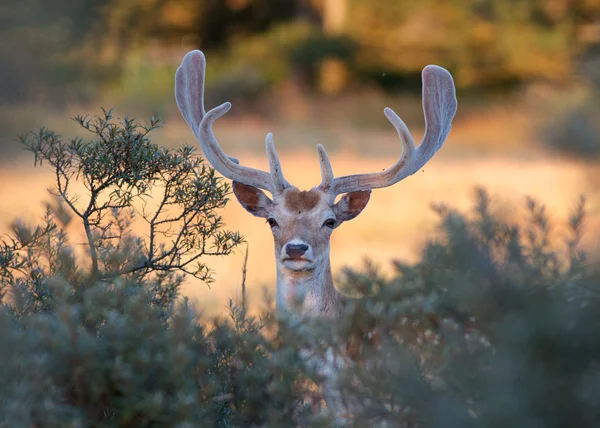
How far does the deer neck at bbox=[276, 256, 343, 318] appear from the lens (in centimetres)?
593

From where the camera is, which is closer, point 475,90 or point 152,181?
point 152,181

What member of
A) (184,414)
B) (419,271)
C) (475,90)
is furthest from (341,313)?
(475,90)

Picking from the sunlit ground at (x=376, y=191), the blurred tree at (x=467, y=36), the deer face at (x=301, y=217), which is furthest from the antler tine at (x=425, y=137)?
the blurred tree at (x=467, y=36)

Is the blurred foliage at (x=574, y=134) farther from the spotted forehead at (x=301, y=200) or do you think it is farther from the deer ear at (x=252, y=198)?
the deer ear at (x=252, y=198)

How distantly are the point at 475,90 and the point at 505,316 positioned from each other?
113ft

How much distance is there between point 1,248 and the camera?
542 centimetres

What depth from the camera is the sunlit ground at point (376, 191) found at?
1343 cm

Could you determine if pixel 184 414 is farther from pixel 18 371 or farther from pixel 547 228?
pixel 547 228

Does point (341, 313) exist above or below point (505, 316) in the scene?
above

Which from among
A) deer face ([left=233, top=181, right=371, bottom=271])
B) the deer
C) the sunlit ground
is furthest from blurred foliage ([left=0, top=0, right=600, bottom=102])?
deer face ([left=233, top=181, right=371, bottom=271])

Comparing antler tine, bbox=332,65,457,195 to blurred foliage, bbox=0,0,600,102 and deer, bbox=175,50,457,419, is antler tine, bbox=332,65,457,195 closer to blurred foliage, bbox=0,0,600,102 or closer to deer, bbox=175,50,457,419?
deer, bbox=175,50,457,419

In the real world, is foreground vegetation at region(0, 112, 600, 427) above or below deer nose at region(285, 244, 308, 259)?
below

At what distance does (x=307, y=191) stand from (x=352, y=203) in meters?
0.34

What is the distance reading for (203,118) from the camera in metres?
6.24
